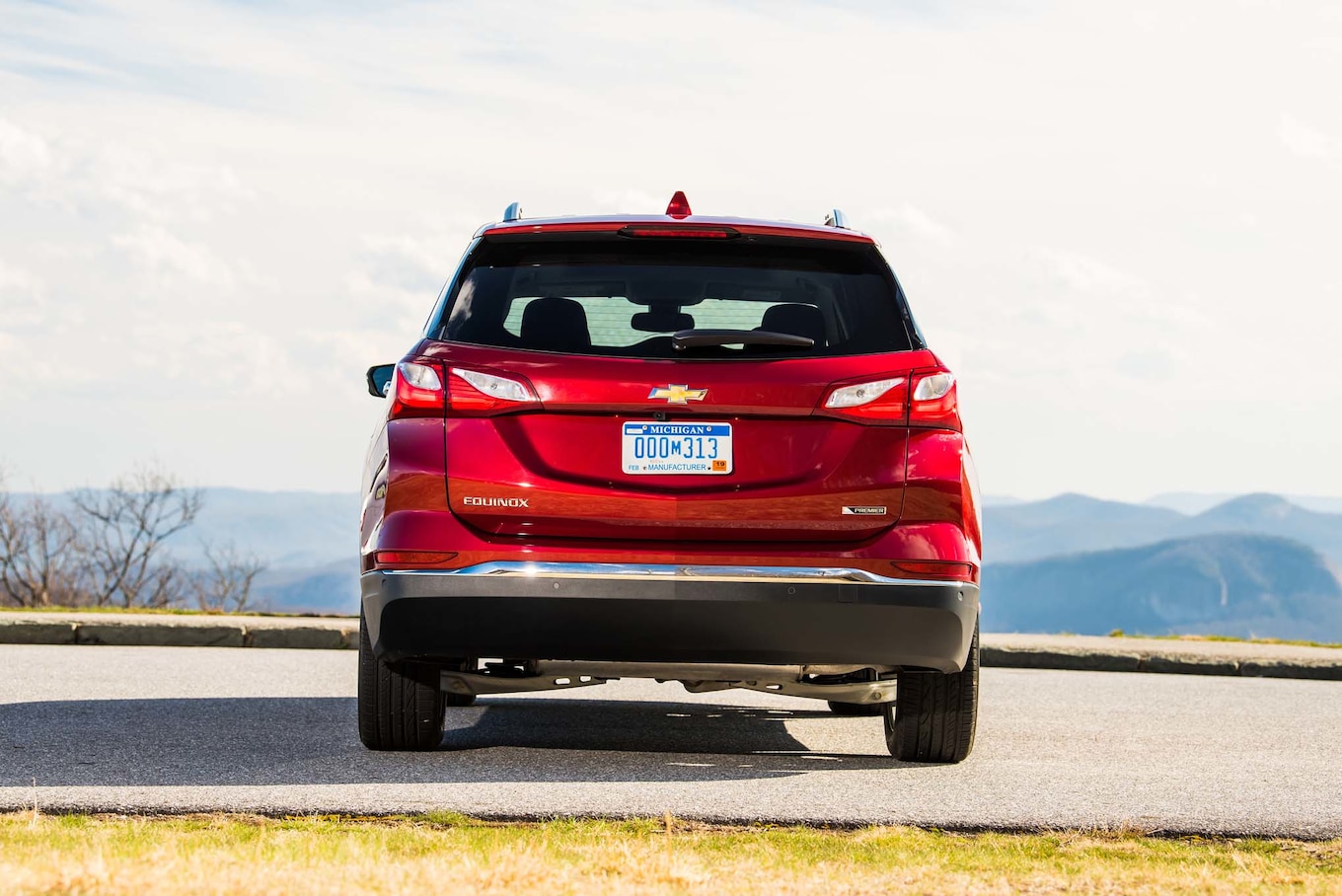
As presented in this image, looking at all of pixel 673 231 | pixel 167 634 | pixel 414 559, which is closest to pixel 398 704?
pixel 414 559

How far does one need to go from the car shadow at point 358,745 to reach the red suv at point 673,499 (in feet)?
2.13

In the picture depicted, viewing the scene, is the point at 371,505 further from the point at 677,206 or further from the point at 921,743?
the point at 921,743

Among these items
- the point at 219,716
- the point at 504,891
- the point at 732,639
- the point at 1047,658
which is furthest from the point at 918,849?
the point at 1047,658

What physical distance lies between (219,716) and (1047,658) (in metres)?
7.46

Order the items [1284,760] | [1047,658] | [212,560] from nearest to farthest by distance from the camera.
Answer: [1284,760], [1047,658], [212,560]

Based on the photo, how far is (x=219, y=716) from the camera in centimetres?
761

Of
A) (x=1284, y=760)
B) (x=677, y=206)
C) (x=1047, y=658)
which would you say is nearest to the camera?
(x=677, y=206)

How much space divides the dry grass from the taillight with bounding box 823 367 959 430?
137cm

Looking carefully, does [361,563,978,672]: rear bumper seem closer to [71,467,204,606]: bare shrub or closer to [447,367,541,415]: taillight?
[447,367,541,415]: taillight

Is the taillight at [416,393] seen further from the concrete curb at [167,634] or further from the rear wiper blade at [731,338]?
the concrete curb at [167,634]

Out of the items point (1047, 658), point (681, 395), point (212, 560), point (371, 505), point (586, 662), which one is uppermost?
point (681, 395)

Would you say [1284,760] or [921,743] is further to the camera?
[1284,760]

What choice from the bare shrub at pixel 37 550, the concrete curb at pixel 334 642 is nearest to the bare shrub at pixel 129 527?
the bare shrub at pixel 37 550

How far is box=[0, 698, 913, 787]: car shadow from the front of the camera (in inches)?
226
